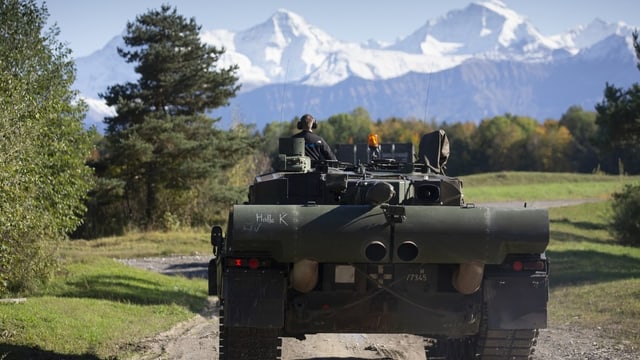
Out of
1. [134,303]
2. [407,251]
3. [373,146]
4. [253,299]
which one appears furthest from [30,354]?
[134,303]

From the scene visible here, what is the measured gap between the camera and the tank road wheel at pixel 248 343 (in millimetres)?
8898

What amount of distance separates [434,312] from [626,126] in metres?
22.1

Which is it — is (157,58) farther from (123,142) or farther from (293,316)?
(293,316)

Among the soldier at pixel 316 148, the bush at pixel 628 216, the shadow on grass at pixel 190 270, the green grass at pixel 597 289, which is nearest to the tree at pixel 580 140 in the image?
the bush at pixel 628 216

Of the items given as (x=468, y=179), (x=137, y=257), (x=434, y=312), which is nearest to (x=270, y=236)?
(x=434, y=312)

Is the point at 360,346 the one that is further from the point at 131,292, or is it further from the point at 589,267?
the point at 589,267

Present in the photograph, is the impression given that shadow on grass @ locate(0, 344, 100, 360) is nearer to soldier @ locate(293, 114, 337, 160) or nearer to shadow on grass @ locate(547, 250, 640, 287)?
soldier @ locate(293, 114, 337, 160)

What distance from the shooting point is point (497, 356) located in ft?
30.0

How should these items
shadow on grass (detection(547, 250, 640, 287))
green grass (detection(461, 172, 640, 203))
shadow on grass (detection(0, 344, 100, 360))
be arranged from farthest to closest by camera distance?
green grass (detection(461, 172, 640, 203)) → shadow on grass (detection(547, 250, 640, 287)) → shadow on grass (detection(0, 344, 100, 360))

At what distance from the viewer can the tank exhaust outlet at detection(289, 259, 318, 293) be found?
8.70 metres

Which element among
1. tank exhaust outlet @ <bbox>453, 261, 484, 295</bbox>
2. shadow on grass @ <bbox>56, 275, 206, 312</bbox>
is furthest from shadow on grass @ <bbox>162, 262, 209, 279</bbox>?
tank exhaust outlet @ <bbox>453, 261, 484, 295</bbox>

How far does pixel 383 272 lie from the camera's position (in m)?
8.90

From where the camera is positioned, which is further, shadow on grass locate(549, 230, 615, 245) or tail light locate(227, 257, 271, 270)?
shadow on grass locate(549, 230, 615, 245)

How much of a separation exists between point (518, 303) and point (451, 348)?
6.22 feet
